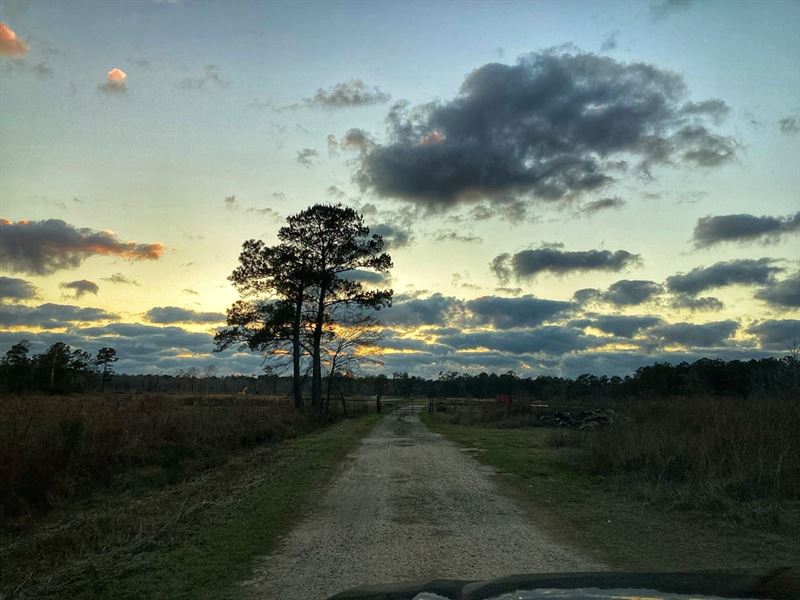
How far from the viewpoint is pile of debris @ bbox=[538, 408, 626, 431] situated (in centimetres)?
3041

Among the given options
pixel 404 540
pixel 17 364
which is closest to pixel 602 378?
pixel 17 364

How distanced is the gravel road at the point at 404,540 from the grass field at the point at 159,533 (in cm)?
45

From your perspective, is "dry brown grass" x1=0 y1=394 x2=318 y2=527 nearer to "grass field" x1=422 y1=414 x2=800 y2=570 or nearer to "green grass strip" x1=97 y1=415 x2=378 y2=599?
"green grass strip" x1=97 y1=415 x2=378 y2=599

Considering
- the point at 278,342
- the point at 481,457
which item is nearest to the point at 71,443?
the point at 481,457

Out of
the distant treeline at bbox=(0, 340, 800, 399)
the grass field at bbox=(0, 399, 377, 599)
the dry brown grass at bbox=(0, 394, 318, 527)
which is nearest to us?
the grass field at bbox=(0, 399, 377, 599)

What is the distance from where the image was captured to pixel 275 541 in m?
8.05

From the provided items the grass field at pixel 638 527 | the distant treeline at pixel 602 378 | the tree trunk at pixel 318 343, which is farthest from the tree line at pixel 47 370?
the grass field at pixel 638 527

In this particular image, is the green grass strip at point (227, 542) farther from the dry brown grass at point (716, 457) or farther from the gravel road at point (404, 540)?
the dry brown grass at point (716, 457)

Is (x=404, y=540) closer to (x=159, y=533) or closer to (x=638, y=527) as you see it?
(x=159, y=533)

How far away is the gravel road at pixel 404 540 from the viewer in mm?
6441

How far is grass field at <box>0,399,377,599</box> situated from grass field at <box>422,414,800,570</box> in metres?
4.28

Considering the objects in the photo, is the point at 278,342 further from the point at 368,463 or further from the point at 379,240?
the point at 368,463

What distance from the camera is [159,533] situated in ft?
27.7

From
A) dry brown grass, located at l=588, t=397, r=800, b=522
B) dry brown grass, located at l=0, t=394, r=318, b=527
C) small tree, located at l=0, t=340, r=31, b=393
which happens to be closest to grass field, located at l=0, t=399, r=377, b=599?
dry brown grass, located at l=0, t=394, r=318, b=527
